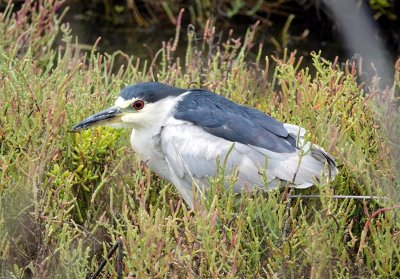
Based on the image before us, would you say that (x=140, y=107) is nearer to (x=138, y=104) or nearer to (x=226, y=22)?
(x=138, y=104)

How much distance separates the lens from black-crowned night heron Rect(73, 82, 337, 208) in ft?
11.6

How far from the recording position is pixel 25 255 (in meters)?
3.27

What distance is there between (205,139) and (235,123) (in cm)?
13

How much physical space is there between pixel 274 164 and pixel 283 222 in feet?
0.87

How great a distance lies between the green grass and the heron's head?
16 cm

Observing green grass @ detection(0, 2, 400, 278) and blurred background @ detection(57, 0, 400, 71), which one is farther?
blurred background @ detection(57, 0, 400, 71)

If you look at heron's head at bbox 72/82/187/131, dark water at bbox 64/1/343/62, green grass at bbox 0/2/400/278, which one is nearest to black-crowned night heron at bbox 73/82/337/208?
heron's head at bbox 72/82/187/131

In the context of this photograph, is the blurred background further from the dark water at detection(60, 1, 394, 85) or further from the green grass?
the green grass

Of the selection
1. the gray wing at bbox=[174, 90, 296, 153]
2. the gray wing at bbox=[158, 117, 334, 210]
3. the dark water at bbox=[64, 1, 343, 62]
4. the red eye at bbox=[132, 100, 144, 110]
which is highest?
the gray wing at bbox=[174, 90, 296, 153]

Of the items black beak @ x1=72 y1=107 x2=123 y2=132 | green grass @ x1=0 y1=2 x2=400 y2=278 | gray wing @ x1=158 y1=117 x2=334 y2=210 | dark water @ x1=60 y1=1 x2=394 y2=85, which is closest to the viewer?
green grass @ x1=0 y1=2 x2=400 y2=278

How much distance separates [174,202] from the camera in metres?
3.89

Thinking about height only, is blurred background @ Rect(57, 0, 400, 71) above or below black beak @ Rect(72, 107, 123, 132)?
below

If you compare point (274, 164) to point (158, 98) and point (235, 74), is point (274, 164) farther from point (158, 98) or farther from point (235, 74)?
point (235, 74)

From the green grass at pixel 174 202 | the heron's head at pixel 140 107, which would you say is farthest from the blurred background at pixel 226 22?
the heron's head at pixel 140 107
